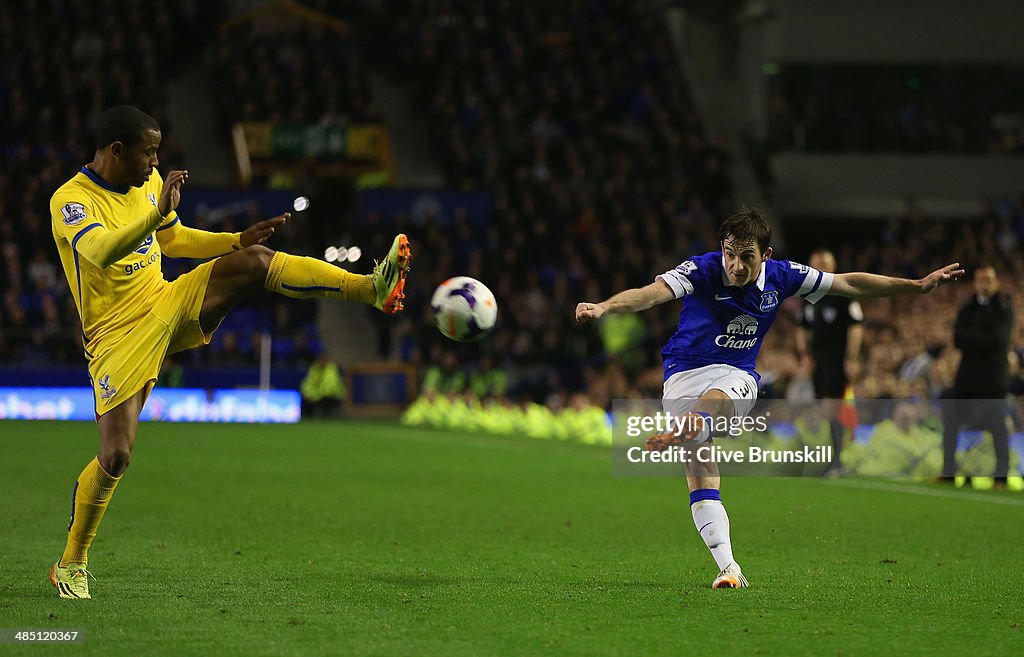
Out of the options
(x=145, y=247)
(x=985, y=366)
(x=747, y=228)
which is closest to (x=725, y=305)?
(x=747, y=228)

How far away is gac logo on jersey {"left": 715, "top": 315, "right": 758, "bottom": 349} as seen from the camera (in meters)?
7.77

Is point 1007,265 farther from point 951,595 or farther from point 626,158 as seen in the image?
point 951,595

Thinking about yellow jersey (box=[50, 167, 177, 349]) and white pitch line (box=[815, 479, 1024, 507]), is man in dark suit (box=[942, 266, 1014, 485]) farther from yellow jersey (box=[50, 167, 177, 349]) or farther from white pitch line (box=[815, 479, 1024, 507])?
yellow jersey (box=[50, 167, 177, 349])

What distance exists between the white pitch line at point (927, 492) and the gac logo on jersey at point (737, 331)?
574 centimetres

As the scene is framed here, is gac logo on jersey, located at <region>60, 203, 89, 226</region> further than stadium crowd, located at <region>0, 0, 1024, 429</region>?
No

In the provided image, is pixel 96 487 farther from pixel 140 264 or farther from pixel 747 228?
pixel 747 228

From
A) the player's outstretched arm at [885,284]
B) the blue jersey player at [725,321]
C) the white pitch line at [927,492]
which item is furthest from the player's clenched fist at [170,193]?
the white pitch line at [927,492]

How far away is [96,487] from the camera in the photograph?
7.21 meters

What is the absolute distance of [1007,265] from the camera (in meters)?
25.8

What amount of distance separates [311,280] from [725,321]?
7.22 feet

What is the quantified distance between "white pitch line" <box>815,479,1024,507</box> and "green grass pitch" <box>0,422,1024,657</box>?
0.04 metres

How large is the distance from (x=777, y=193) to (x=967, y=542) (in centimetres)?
2543

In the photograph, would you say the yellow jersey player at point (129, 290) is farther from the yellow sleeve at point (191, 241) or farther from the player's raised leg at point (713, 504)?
the player's raised leg at point (713, 504)

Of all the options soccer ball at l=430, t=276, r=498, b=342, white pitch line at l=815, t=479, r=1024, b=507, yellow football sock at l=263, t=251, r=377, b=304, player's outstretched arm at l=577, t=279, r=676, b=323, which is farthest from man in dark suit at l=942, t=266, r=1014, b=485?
yellow football sock at l=263, t=251, r=377, b=304
